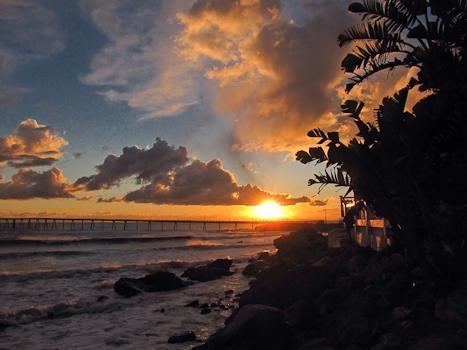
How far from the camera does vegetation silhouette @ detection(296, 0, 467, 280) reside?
7445 mm

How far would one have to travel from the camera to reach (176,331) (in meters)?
12.8

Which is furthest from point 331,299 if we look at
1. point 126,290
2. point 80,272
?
A: point 80,272

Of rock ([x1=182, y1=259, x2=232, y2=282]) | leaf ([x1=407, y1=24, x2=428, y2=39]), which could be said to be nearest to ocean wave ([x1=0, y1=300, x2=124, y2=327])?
rock ([x1=182, y1=259, x2=232, y2=282])

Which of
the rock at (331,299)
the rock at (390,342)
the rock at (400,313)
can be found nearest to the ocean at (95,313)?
the rock at (331,299)

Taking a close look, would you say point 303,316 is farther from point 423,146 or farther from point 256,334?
point 423,146

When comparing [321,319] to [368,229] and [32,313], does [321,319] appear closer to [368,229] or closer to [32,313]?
[368,229]

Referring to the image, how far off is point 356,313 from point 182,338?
517 cm

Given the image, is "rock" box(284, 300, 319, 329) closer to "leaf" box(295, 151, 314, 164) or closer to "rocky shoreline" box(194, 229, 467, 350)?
"rocky shoreline" box(194, 229, 467, 350)

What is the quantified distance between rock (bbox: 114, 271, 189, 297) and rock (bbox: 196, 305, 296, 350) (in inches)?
456

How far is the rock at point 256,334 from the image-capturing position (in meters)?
9.12

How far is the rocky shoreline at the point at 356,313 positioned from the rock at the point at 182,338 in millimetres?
1841

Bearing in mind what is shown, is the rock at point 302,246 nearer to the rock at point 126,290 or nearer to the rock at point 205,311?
the rock at point 205,311

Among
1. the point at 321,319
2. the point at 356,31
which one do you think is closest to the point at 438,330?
the point at 321,319

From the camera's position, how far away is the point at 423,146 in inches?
303
